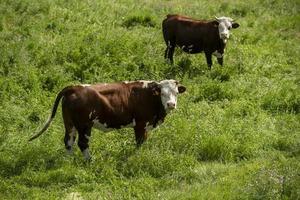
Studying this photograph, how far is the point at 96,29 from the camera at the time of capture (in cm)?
1636

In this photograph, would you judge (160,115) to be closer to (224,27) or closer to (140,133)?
(140,133)

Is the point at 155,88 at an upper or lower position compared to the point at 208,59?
upper

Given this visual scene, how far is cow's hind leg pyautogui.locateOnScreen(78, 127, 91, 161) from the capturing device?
10.3 m

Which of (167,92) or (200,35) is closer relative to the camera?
(167,92)

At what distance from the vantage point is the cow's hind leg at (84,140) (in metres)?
10.3

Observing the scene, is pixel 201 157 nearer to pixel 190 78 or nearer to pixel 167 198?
pixel 167 198

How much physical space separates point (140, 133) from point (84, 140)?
1.04 meters

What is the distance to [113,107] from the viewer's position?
10500 millimetres

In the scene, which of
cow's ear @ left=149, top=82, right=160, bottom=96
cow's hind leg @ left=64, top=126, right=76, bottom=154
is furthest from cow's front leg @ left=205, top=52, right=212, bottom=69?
cow's hind leg @ left=64, top=126, right=76, bottom=154

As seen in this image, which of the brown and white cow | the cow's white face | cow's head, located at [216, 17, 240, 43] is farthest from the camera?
cow's head, located at [216, 17, 240, 43]

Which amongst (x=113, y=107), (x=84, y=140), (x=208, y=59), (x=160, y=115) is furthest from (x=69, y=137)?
(x=208, y=59)

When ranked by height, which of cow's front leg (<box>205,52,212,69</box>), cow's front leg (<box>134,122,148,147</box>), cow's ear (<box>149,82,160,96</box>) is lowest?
cow's front leg (<box>205,52,212,69</box>)

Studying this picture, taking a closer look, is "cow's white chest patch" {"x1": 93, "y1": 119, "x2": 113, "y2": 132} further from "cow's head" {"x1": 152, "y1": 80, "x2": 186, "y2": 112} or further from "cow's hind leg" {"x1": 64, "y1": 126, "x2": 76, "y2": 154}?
"cow's head" {"x1": 152, "y1": 80, "x2": 186, "y2": 112}

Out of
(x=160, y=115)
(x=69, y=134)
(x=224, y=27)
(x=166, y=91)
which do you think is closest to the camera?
(x=69, y=134)
